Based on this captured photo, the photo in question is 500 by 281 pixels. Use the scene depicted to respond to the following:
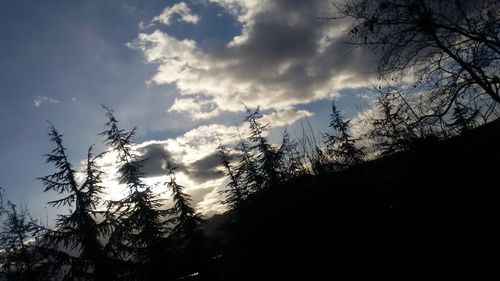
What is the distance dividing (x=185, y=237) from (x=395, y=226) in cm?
2333

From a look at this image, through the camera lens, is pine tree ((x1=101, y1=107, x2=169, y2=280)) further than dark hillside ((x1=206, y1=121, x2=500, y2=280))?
Yes

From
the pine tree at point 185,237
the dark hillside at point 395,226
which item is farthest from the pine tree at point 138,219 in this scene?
the dark hillside at point 395,226

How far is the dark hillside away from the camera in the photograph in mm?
5752

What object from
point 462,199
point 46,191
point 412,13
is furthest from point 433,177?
point 46,191

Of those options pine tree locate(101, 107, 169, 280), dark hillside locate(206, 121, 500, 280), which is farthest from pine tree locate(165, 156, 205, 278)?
dark hillside locate(206, 121, 500, 280)

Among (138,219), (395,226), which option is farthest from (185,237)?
(395,226)

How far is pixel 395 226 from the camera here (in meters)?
6.18

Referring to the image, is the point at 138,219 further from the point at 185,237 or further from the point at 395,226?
the point at 395,226

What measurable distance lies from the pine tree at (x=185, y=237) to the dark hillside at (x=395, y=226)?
20.6 meters

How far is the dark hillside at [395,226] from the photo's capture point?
5752 millimetres

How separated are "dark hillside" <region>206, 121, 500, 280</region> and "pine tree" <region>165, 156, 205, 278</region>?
67.6ft

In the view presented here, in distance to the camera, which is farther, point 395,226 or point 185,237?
point 185,237

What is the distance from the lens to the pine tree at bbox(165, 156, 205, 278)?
2666 centimetres

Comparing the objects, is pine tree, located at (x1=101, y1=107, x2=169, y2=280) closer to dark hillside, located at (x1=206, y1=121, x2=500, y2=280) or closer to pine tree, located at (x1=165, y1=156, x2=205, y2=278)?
pine tree, located at (x1=165, y1=156, x2=205, y2=278)
